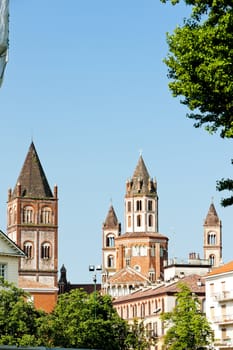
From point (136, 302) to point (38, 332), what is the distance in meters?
92.4

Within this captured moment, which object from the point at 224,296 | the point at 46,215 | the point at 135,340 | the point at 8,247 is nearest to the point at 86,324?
the point at 135,340

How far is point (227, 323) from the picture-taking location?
103 m

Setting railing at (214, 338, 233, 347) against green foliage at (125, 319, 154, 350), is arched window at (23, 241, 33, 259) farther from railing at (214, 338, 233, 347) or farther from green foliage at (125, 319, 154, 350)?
green foliage at (125, 319, 154, 350)

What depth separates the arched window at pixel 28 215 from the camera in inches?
7165

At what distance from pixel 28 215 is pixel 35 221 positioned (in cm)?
188

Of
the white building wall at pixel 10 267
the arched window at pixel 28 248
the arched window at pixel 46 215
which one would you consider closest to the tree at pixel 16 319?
the white building wall at pixel 10 267

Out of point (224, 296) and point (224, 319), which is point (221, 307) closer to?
point (224, 319)

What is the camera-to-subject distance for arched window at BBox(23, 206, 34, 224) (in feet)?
597

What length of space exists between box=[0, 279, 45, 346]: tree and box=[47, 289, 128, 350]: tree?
6.51 ft

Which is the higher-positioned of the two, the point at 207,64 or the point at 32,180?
the point at 32,180

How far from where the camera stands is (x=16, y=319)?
60.0m

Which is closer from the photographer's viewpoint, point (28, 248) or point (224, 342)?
point (224, 342)

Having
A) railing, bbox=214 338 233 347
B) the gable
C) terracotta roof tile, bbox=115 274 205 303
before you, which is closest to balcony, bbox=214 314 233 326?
railing, bbox=214 338 233 347

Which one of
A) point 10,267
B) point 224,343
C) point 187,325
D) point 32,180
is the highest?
point 32,180
